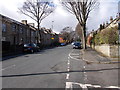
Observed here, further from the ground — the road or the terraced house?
the terraced house

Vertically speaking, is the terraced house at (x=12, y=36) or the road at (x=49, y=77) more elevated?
the terraced house at (x=12, y=36)

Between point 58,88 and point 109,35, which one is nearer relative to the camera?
point 58,88

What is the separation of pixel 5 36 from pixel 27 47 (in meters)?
8.47

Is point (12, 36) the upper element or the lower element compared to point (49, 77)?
upper

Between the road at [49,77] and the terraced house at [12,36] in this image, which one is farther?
the terraced house at [12,36]

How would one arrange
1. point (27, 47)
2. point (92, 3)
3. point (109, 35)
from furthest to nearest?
point (92, 3), point (27, 47), point (109, 35)

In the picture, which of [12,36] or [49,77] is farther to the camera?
[12,36]

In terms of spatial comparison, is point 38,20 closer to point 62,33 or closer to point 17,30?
point 17,30

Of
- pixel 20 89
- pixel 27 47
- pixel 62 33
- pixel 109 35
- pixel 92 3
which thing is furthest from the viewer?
pixel 62 33

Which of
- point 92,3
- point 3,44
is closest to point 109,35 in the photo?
point 92,3

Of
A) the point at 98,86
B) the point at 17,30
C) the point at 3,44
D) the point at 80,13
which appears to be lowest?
the point at 98,86

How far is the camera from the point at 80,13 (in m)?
25.5

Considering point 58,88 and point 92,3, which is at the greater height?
point 92,3

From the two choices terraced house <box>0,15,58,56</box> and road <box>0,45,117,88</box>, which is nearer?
road <box>0,45,117,88</box>
